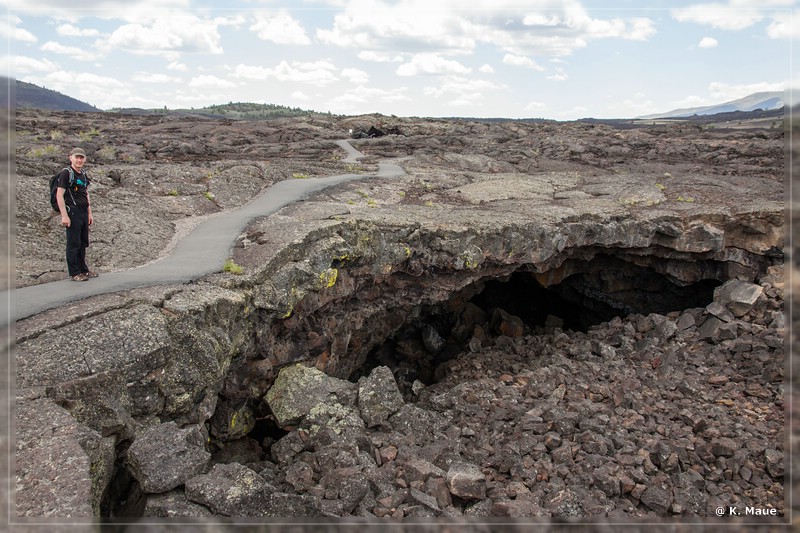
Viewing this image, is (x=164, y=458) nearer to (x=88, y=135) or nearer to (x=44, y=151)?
(x=44, y=151)

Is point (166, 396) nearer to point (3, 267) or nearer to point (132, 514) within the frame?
point (132, 514)

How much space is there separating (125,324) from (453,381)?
9.31m

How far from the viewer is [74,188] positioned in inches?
326

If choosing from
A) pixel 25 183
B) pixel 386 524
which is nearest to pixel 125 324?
pixel 386 524

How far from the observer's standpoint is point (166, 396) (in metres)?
7.12

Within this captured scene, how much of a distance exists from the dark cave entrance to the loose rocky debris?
3131 millimetres

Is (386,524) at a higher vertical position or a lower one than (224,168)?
lower

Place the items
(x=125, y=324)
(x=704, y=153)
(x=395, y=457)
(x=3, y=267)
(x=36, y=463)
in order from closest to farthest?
(x=3, y=267), (x=36, y=463), (x=125, y=324), (x=395, y=457), (x=704, y=153)

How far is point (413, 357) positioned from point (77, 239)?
11320 mm

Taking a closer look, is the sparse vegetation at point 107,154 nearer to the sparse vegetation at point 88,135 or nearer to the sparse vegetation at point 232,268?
the sparse vegetation at point 88,135

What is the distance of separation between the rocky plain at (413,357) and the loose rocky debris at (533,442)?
0.16 ft

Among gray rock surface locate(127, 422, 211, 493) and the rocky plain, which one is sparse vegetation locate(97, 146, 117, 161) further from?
gray rock surface locate(127, 422, 211, 493)

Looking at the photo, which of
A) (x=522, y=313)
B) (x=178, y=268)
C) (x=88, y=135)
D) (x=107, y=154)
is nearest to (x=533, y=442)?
(x=178, y=268)

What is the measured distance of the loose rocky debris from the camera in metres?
6.93
